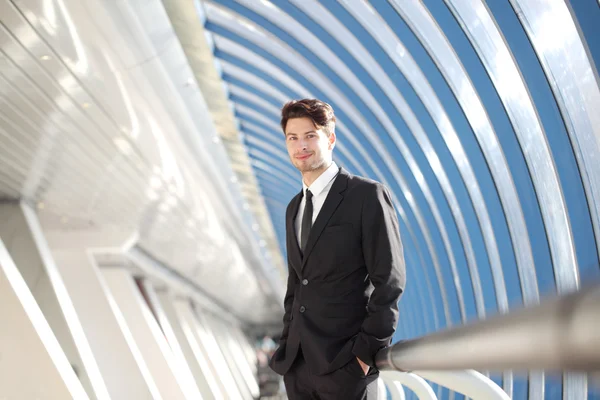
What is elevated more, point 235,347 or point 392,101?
point 392,101

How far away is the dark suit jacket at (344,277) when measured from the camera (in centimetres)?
319

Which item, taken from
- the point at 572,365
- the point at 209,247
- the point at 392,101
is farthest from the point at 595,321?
the point at 209,247

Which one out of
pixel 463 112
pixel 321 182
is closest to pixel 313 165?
pixel 321 182

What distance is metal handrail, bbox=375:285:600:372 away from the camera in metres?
0.93

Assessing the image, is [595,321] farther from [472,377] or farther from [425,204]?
[425,204]

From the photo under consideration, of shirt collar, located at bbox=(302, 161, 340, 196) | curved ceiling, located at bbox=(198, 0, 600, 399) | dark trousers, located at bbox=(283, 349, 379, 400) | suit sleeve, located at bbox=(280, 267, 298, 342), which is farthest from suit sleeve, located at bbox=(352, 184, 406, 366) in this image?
curved ceiling, located at bbox=(198, 0, 600, 399)

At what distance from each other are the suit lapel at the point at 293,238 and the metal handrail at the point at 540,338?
6.27 feet

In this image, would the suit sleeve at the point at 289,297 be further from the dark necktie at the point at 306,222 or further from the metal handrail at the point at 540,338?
the metal handrail at the point at 540,338

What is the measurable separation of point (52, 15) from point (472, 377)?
515 cm

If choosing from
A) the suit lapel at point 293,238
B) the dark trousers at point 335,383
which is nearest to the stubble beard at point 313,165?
the suit lapel at point 293,238

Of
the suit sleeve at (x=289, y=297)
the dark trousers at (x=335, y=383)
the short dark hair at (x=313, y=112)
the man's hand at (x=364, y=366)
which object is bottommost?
the dark trousers at (x=335, y=383)

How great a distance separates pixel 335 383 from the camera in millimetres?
3182

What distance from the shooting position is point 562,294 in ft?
3.36

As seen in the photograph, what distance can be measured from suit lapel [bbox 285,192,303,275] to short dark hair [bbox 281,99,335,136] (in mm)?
438
